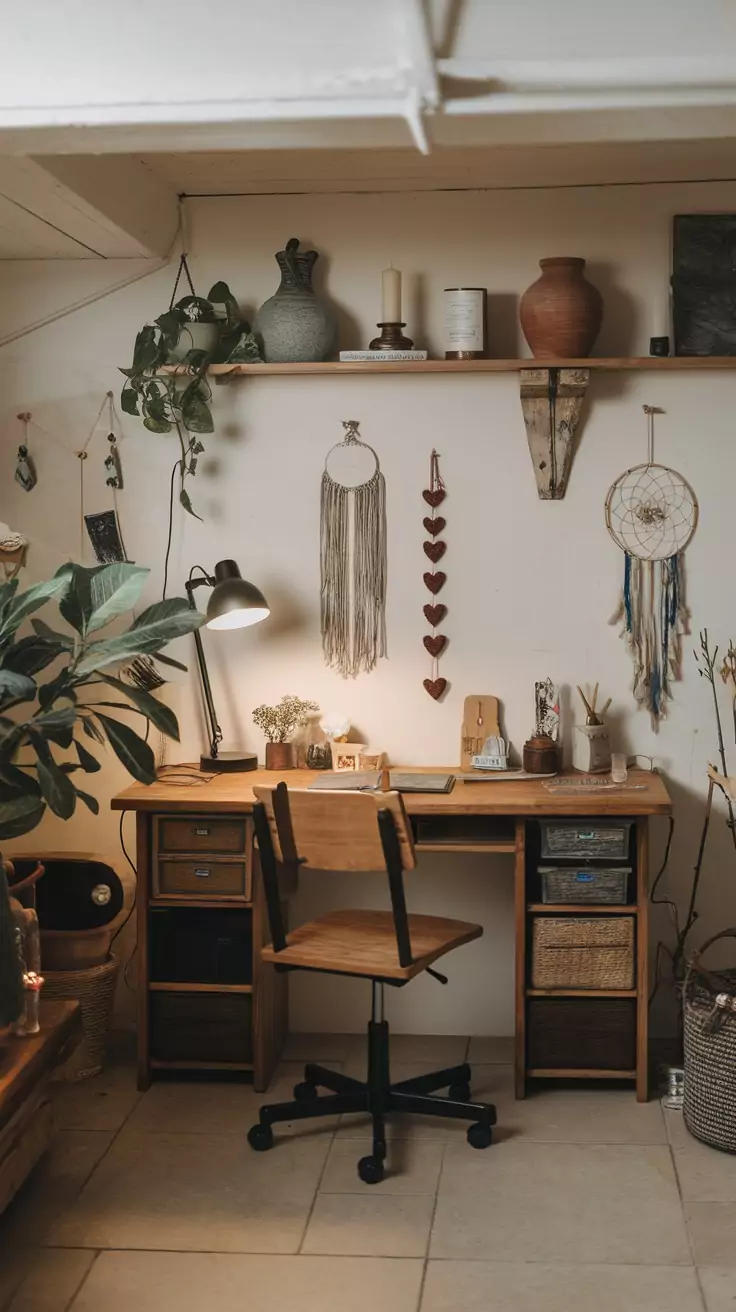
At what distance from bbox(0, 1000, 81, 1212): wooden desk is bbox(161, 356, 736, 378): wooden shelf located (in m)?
1.82

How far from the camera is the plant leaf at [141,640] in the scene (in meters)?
3.19

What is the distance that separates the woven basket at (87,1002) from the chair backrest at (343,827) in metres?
0.99

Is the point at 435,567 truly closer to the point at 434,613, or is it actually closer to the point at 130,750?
the point at 434,613

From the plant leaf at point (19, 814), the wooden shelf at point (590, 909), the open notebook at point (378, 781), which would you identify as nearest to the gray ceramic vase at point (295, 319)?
the open notebook at point (378, 781)

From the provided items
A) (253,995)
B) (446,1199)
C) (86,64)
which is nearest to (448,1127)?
(446,1199)

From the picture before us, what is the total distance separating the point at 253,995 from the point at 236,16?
246cm

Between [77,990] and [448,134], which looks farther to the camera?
[77,990]

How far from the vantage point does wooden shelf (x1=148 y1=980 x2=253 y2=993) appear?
3.88 meters

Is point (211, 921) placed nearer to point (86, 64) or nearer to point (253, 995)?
point (253, 995)

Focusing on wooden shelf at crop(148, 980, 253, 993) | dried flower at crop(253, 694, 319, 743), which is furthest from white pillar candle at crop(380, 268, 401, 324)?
wooden shelf at crop(148, 980, 253, 993)

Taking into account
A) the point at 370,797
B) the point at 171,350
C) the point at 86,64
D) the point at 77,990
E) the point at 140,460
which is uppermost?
the point at 86,64

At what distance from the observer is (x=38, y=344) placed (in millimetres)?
4285

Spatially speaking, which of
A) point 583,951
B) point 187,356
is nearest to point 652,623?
point 583,951

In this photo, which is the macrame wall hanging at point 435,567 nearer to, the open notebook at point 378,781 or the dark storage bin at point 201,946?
the open notebook at point 378,781
